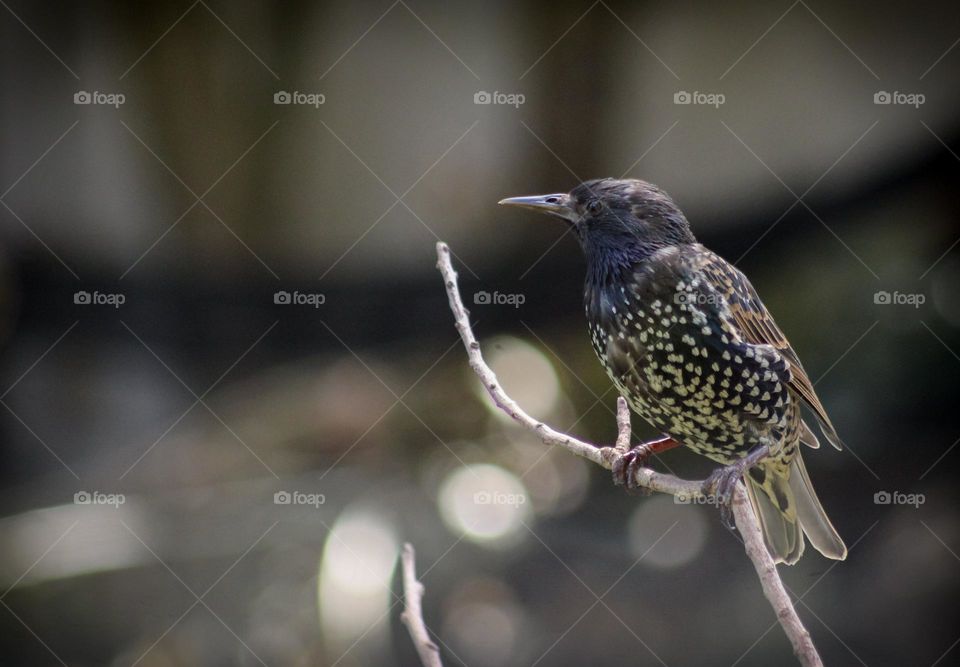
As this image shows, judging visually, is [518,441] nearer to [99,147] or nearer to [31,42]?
[99,147]

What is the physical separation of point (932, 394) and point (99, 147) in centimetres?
537

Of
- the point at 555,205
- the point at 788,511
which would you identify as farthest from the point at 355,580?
the point at 555,205

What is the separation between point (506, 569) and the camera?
5.61m

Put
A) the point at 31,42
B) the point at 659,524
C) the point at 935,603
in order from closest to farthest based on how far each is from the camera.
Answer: the point at 935,603 < the point at 659,524 < the point at 31,42

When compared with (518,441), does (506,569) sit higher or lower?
lower

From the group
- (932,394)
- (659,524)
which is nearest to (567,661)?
(659,524)
